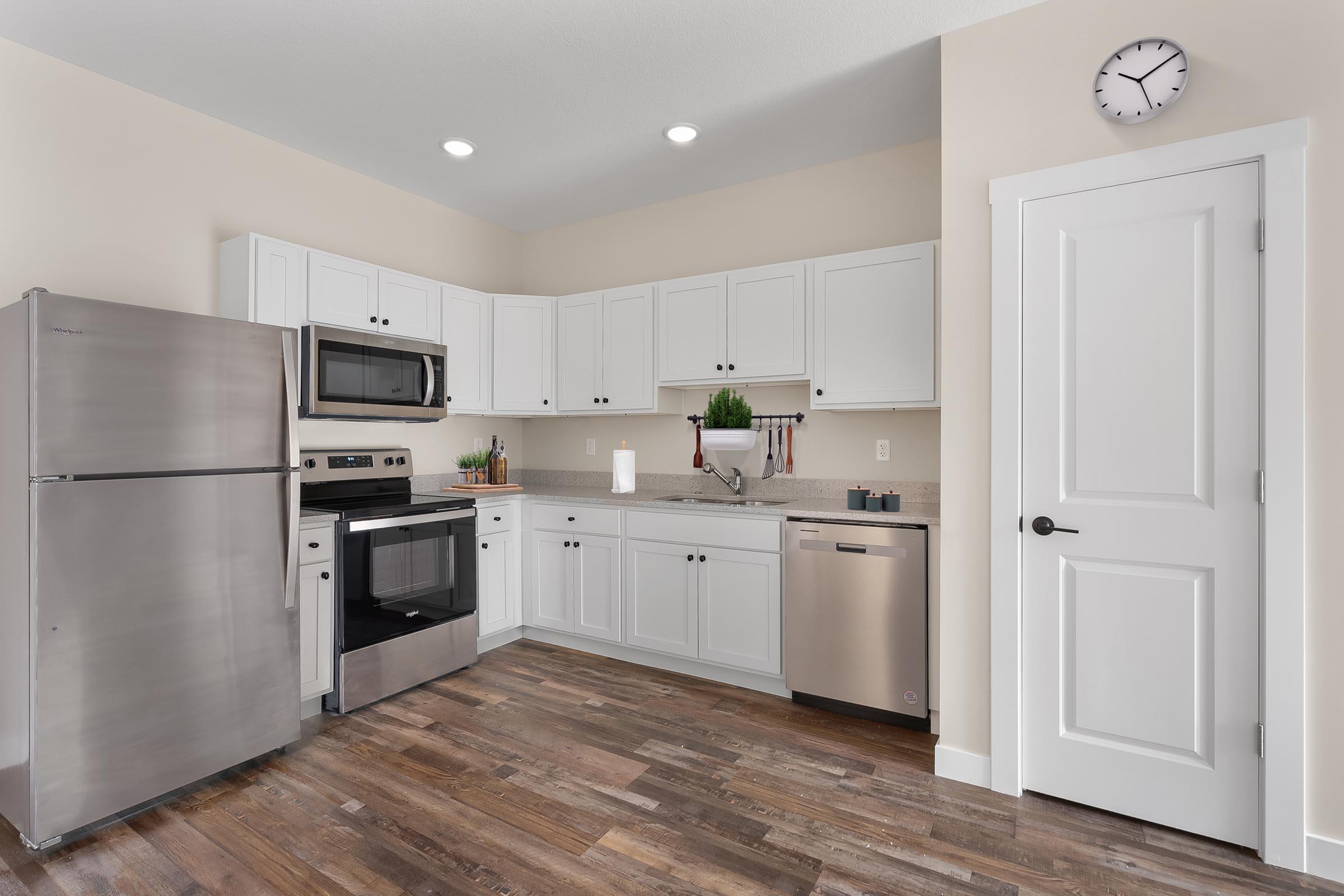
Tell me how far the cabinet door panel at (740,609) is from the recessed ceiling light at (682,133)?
6.62 ft

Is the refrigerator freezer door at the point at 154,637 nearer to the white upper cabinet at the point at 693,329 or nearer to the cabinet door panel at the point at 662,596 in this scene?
the cabinet door panel at the point at 662,596

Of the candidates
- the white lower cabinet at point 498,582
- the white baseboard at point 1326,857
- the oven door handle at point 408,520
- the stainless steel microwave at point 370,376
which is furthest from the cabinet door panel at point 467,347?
the white baseboard at point 1326,857

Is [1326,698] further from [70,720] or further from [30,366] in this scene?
[30,366]

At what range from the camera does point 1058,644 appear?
7.18ft

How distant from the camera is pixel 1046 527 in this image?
2182 millimetres

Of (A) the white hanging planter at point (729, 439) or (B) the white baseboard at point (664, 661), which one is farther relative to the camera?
(A) the white hanging planter at point (729, 439)

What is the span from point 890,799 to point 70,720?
103 inches

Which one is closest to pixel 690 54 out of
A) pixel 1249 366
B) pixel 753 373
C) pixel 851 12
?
pixel 851 12

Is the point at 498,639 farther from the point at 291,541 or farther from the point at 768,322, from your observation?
the point at 768,322

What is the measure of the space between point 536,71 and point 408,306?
1.50m

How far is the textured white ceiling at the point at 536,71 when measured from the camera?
228cm

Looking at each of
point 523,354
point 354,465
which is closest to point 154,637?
point 354,465

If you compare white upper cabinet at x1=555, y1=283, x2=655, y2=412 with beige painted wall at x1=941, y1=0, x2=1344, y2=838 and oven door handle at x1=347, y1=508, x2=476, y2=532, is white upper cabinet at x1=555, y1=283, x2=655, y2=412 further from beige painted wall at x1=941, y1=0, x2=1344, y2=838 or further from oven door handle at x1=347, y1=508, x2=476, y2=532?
beige painted wall at x1=941, y1=0, x2=1344, y2=838

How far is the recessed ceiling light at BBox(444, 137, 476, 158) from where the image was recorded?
10.6 feet
